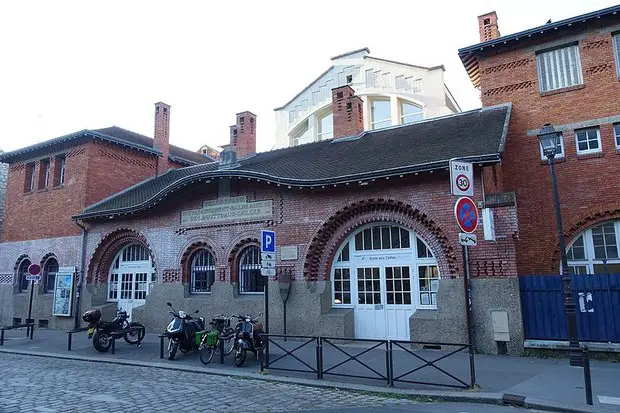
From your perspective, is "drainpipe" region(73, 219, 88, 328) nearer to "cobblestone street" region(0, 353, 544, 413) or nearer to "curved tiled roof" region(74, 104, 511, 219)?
"curved tiled roof" region(74, 104, 511, 219)

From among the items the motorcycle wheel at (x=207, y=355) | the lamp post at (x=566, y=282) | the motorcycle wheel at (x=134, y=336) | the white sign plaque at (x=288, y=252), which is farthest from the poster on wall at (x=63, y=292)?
the lamp post at (x=566, y=282)

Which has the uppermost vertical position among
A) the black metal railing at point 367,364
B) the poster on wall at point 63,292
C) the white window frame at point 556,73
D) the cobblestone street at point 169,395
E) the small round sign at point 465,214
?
the white window frame at point 556,73

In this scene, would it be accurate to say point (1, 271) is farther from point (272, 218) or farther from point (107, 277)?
point (272, 218)

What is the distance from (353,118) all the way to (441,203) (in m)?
7.34

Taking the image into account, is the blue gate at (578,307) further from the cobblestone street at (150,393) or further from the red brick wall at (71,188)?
the red brick wall at (71,188)

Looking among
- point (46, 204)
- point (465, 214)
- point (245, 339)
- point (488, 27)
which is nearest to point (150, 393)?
point (245, 339)

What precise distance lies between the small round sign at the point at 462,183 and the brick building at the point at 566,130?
5.73 metres

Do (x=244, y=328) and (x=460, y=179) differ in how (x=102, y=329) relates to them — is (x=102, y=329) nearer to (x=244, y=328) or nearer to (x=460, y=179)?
(x=244, y=328)

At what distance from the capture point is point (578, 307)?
36.8 feet

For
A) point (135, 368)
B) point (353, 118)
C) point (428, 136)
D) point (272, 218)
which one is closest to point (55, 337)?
point (135, 368)

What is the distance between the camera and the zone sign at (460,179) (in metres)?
8.33

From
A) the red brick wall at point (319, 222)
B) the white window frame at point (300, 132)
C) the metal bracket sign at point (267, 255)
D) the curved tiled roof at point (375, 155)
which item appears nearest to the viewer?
the metal bracket sign at point (267, 255)

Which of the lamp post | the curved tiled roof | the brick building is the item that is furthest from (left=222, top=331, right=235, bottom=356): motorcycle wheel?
the brick building

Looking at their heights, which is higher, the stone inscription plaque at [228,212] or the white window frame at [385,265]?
the stone inscription plaque at [228,212]
